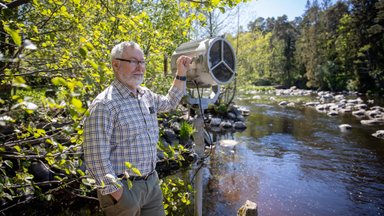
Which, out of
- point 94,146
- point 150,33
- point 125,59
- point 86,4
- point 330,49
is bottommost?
point 94,146

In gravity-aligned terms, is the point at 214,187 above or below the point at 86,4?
below

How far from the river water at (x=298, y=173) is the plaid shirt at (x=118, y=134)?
339 cm

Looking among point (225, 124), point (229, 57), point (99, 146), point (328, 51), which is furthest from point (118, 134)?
point (328, 51)

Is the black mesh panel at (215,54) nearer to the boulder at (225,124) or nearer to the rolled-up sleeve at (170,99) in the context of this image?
the rolled-up sleeve at (170,99)

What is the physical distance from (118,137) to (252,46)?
16.3 m

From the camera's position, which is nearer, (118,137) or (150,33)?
(118,137)

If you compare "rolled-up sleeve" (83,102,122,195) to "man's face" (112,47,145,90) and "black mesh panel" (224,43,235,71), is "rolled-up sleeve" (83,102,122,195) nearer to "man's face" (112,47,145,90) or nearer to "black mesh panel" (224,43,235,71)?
"man's face" (112,47,145,90)

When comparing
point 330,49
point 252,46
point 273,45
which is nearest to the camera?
point 252,46

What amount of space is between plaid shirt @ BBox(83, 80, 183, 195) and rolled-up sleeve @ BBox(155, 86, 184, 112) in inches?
11.3

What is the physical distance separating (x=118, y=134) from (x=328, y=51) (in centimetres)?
3818

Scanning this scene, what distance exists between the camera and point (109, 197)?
1.96 meters

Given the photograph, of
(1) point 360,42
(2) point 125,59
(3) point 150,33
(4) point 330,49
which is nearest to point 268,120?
(3) point 150,33

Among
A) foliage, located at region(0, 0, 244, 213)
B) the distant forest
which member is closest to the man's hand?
foliage, located at region(0, 0, 244, 213)

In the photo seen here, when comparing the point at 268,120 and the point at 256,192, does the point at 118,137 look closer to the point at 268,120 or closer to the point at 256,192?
the point at 256,192
